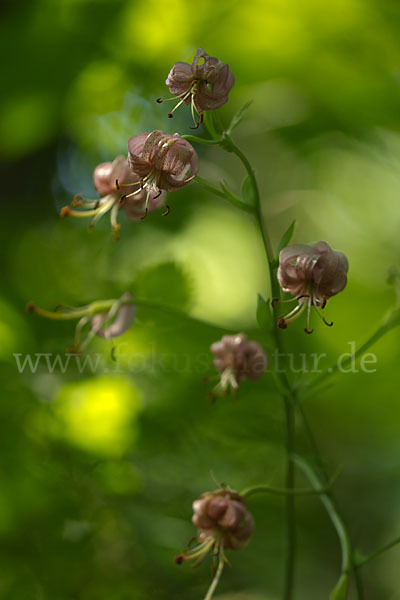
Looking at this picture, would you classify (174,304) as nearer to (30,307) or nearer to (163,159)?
(30,307)

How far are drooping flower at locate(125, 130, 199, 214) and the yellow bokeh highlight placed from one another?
0.65 meters

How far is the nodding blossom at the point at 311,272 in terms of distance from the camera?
66 cm

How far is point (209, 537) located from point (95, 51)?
1.15m

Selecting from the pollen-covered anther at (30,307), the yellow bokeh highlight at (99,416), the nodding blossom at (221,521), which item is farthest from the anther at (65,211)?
the yellow bokeh highlight at (99,416)

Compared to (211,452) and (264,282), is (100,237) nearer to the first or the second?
(264,282)

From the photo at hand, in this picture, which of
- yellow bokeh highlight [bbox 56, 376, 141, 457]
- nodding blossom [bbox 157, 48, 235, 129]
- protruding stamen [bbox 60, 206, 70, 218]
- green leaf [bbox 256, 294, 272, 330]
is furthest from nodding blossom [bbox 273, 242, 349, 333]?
yellow bokeh highlight [bbox 56, 376, 141, 457]

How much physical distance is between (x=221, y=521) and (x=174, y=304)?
0.55 m

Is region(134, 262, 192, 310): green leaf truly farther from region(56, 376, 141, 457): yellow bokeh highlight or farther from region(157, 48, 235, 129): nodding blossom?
region(157, 48, 235, 129): nodding blossom

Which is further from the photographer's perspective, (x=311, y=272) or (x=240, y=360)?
(x=240, y=360)

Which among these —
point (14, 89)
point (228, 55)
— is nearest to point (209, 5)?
point (228, 55)

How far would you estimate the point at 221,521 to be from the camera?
750 millimetres

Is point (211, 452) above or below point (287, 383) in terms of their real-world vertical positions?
below

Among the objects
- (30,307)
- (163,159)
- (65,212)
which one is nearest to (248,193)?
(163,159)

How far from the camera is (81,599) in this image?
1.13 m
